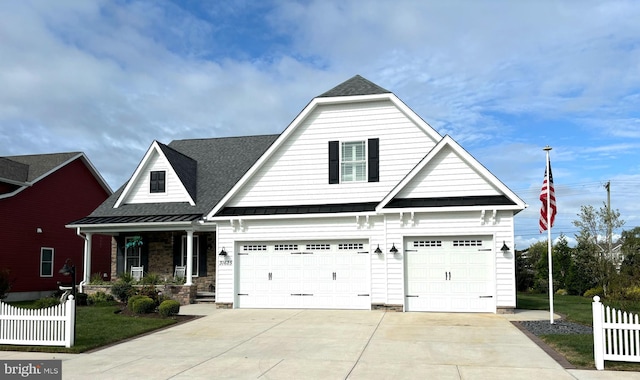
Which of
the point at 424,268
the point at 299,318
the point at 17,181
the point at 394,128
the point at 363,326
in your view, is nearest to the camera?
the point at 363,326

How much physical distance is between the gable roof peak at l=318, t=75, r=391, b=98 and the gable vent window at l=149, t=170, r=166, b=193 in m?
8.19

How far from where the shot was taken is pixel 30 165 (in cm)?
2738

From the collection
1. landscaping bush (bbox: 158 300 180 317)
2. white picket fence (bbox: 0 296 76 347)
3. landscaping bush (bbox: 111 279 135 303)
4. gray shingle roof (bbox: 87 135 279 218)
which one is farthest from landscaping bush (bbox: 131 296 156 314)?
gray shingle roof (bbox: 87 135 279 218)

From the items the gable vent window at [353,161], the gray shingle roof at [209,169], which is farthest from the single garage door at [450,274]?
the gray shingle roof at [209,169]

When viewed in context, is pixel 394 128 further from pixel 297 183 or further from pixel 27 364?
pixel 27 364

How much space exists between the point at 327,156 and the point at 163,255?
30.2ft

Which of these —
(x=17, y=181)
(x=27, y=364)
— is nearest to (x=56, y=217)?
(x=17, y=181)

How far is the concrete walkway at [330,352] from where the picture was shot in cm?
905

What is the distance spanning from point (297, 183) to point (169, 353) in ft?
30.3

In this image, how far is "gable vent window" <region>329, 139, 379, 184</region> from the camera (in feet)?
61.5

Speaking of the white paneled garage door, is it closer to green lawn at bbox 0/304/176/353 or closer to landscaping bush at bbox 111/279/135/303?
green lawn at bbox 0/304/176/353

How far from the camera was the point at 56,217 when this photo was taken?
1072 inches

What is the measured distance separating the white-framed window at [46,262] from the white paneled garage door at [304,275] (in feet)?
41.3

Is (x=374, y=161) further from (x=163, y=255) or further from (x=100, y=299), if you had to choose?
(x=100, y=299)
